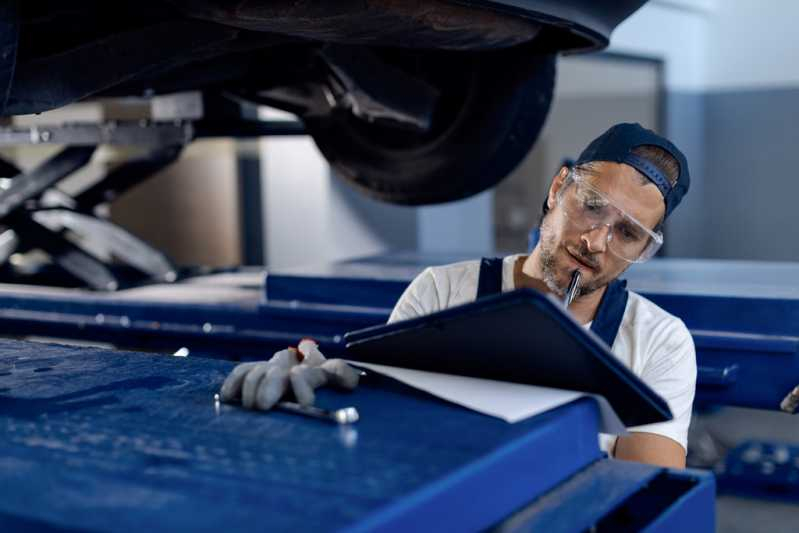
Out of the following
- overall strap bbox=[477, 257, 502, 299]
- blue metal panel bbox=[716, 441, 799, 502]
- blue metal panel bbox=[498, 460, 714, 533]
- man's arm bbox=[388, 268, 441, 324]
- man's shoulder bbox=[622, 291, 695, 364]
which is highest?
overall strap bbox=[477, 257, 502, 299]

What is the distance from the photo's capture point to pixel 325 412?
0.99 metres

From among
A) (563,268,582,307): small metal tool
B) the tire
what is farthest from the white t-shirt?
the tire

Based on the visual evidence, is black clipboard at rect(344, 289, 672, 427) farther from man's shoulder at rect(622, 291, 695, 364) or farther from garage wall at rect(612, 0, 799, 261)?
garage wall at rect(612, 0, 799, 261)

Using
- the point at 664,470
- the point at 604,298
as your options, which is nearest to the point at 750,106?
the point at 604,298

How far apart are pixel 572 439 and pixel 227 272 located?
2.63 meters

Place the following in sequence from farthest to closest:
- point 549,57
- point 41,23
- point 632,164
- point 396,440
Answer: point 549,57
point 41,23
point 632,164
point 396,440

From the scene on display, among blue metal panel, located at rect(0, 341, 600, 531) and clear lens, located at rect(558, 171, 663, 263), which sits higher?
clear lens, located at rect(558, 171, 663, 263)

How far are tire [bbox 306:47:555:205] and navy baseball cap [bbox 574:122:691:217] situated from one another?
3.11 feet

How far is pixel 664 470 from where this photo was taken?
1.07 m

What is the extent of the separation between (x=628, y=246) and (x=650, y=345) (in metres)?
0.15

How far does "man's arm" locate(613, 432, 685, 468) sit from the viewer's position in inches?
55.9

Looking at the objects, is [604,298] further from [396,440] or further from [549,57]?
[549,57]

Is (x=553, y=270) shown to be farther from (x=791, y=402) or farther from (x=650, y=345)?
(x=791, y=402)

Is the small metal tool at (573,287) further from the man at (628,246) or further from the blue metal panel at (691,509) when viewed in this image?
the blue metal panel at (691,509)
